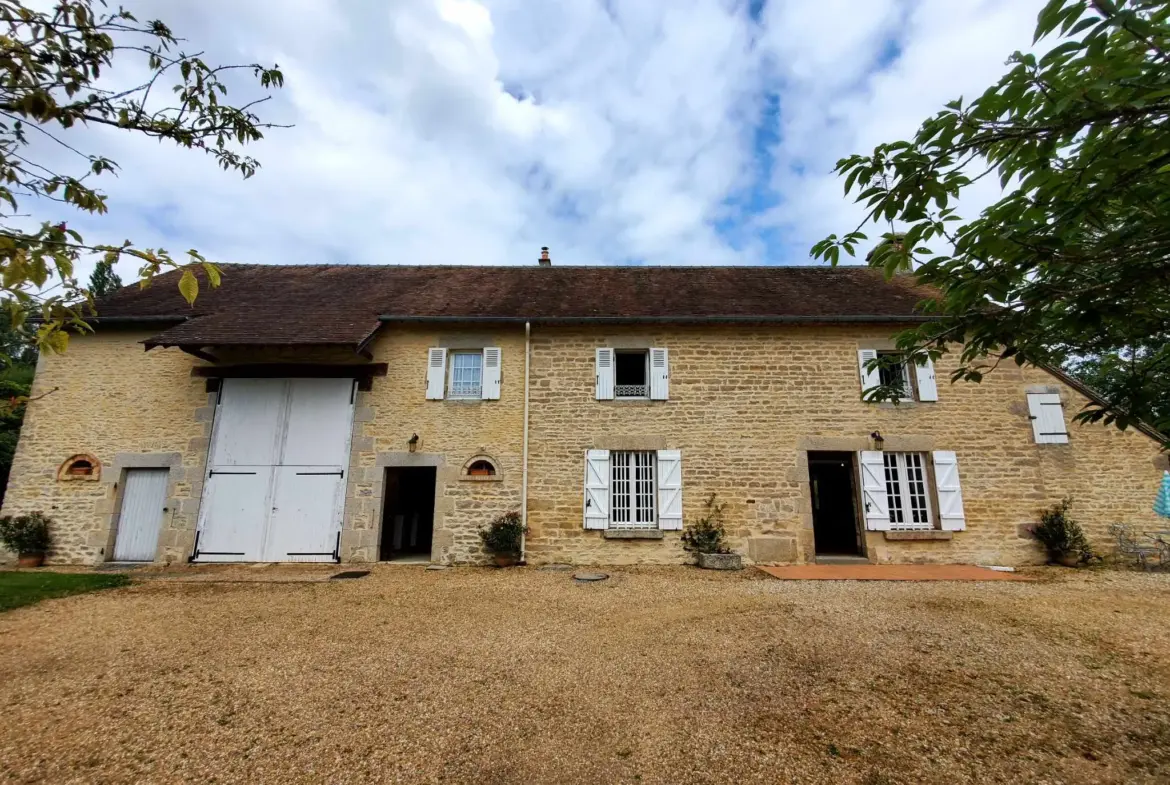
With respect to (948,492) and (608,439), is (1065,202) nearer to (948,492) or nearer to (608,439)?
(608,439)

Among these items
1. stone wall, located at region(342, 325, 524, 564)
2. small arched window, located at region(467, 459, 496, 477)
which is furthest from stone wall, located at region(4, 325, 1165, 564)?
small arched window, located at region(467, 459, 496, 477)

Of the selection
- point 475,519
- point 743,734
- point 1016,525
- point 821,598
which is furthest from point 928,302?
point 1016,525

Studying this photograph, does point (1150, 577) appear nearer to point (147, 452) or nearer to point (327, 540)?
point (327, 540)

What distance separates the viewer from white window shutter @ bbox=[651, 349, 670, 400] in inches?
342

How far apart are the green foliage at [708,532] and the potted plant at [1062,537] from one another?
196 inches

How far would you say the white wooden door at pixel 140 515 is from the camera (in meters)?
8.35

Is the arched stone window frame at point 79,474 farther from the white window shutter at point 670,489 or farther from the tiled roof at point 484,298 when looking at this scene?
the white window shutter at point 670,489

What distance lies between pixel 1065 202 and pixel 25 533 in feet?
40.8

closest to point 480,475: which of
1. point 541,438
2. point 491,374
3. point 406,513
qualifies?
point 541,438

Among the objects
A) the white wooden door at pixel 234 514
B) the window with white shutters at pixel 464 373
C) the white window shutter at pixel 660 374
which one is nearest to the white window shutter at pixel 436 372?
the window with white shutters at pixel 464 373

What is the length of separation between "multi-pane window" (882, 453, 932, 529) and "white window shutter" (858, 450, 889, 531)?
0.66 ft

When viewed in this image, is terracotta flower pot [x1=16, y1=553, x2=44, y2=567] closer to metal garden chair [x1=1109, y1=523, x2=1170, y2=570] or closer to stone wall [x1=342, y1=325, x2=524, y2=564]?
stone wall [x1=342, y1=325, x2=524, y2=564]

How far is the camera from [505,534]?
26.3 feet

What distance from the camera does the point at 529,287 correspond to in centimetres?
1027
